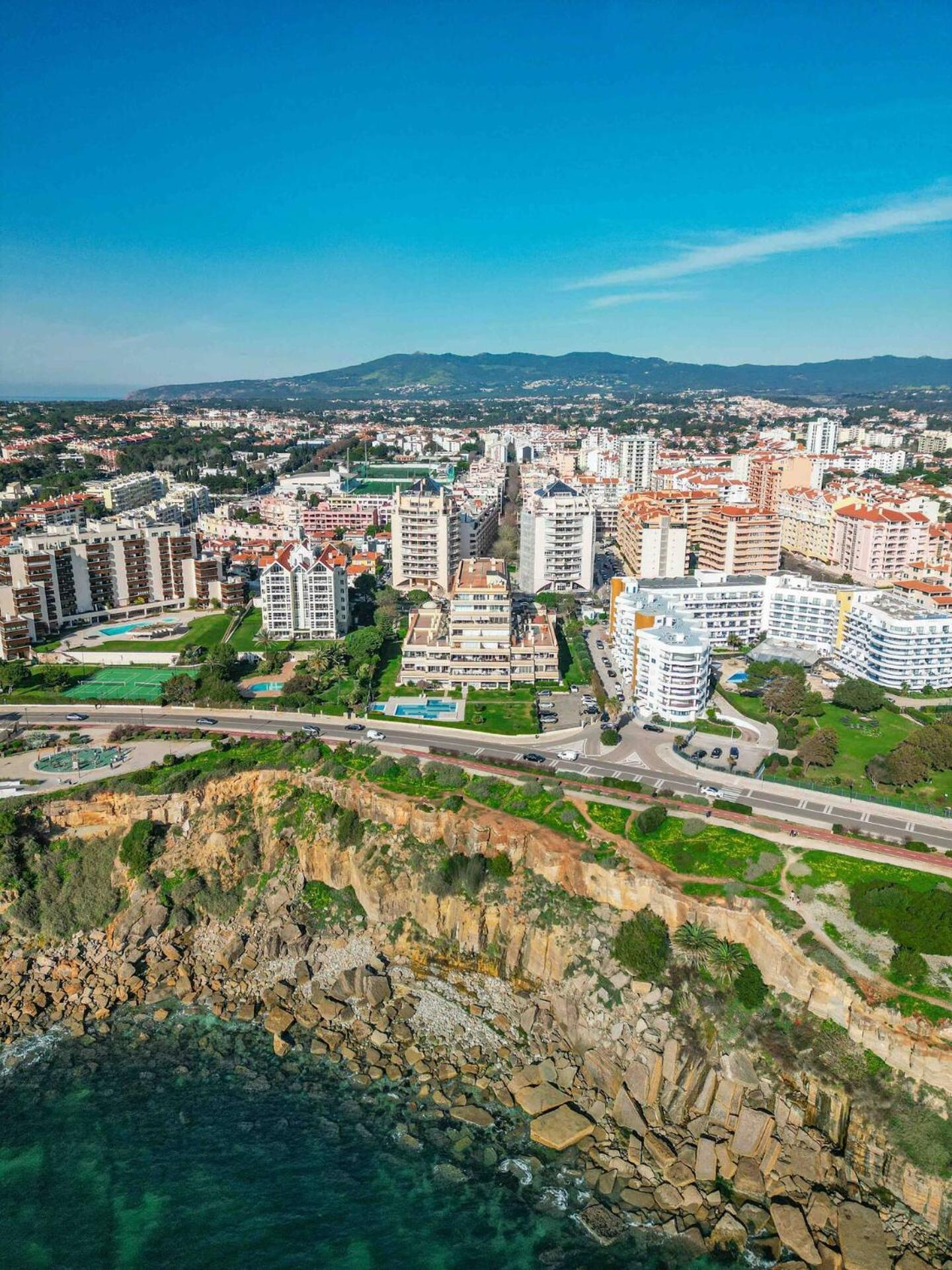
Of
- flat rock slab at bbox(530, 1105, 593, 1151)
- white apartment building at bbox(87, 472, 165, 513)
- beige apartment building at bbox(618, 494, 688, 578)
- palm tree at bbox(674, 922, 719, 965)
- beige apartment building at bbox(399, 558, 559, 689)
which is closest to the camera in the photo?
flat rock slab at bbox(530, 1105, 593, 1151)

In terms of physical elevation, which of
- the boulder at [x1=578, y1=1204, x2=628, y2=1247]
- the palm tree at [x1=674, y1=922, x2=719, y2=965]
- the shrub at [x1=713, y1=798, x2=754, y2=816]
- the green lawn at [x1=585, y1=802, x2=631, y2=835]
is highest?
the shrub at [x1=713, y1=798, x2=754, y2=816]

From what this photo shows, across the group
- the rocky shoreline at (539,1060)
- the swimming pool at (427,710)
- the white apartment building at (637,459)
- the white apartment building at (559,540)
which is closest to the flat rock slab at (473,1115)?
the rocky shoreline at (539,1060)

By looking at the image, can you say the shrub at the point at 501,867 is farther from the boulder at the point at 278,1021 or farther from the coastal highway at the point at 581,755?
the boulder at the point at 278,1021

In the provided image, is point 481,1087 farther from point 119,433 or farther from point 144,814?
point 119,433

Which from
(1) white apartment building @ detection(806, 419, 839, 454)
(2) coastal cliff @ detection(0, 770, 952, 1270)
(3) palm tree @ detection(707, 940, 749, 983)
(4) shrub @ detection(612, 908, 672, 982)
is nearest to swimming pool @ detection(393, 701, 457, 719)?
(2) coastal cliff @ detection(0, 770, 952, 1270)

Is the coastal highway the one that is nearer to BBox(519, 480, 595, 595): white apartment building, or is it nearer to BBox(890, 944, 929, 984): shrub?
BBox(890, 944, 929, 984): shrub

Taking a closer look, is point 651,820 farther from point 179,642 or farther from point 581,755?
point 179,642

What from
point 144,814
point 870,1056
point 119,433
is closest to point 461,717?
point 144,814
